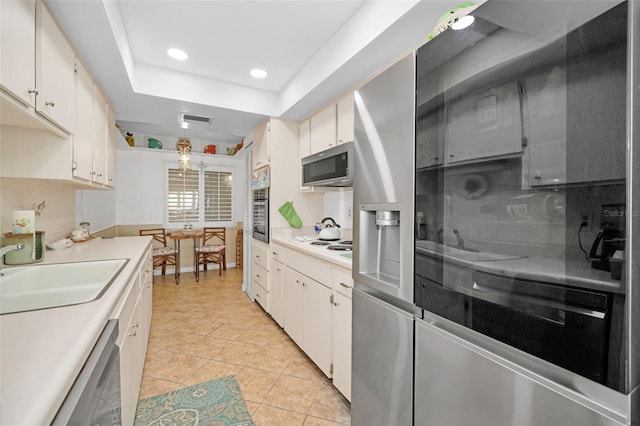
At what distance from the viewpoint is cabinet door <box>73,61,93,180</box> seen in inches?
69.6

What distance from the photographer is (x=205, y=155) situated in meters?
5.45

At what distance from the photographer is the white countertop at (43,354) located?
49 centimetres

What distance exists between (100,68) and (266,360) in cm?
254

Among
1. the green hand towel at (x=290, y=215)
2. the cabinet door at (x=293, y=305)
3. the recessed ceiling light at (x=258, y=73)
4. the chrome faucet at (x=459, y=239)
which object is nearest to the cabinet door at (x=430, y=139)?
the chrome faucet at (x=459, y=239)

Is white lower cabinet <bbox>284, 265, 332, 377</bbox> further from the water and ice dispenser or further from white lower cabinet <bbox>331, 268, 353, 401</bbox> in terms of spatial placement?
the water and ice dispenser

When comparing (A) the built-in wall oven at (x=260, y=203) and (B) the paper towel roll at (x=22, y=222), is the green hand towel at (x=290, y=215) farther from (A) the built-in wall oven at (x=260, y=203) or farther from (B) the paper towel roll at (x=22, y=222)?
(B) the paper towel roll at (x=22, y=222)

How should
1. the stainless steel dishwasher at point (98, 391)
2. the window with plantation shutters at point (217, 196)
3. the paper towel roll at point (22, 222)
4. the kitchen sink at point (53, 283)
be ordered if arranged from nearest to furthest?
the stainless steel dishwasher at point (98, 391) → the kitchen sink at point (53, 283) → the paper towel roll at point (22, 222) → the window with plantation shutters at point (217, 196)

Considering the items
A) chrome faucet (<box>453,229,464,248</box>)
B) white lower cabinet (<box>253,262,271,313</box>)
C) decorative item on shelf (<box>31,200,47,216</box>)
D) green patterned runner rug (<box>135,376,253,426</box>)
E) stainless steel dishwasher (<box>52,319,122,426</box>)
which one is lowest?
green patterned runner rug (<box>135,376,253,426</box>)

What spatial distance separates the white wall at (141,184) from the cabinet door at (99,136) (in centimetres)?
254

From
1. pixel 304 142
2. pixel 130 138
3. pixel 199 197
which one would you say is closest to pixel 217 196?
pixel 199 197

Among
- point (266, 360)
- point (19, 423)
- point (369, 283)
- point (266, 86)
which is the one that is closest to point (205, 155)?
point (266, 86)

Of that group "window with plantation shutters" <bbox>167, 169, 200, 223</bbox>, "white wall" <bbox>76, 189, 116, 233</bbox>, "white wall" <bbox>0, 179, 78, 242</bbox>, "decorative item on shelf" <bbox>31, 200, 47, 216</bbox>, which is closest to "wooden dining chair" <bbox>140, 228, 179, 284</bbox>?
"window with plantation shutters" <bbox>167, 169, 200, 223</bbox>

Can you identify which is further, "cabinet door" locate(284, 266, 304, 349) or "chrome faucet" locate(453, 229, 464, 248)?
"cabinet door" locate(284, 266, 304, 349)

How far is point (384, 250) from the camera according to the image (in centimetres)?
132
